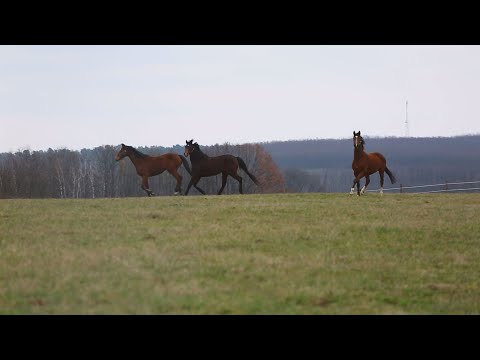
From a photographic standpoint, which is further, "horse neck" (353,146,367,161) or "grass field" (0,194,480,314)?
"horse neck" (353,146,367,161)

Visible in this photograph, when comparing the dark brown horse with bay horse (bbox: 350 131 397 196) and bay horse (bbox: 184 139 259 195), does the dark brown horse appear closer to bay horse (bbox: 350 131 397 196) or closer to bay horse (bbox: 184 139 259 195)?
bay horse (bbox: 184 139 259 195)

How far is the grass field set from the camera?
7191 millimetres

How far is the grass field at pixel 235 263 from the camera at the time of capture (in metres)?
7.19

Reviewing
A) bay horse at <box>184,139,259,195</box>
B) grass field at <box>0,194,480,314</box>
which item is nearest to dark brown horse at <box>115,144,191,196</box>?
bay horse at <box>184,139,259,195</box>

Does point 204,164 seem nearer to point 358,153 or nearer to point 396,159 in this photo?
point 358,153

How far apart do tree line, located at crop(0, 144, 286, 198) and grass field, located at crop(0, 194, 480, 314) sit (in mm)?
28831

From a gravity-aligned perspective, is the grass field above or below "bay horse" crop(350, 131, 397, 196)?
below

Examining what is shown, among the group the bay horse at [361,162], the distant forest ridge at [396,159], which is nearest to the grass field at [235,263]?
the bay horse at [361,162]

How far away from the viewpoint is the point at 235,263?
9062 millimetres

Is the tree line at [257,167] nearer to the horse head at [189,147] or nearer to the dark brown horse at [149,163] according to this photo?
the dark brown horse at [149,163]

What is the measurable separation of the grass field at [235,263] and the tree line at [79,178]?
94.6 ft

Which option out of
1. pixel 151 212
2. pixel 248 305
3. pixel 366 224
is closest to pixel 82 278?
pixel 248 305
